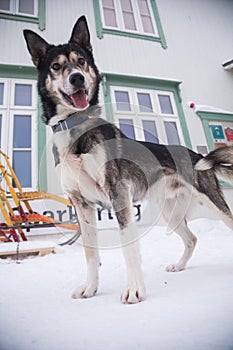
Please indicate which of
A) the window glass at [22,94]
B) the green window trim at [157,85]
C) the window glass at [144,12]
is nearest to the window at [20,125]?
the window glass at [22,94]

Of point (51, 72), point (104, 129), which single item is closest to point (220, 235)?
point (104, 129)

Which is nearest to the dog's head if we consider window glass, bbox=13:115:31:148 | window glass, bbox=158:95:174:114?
window glass, bbox=13:115:31:148

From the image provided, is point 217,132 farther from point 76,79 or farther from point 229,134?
point 76,79

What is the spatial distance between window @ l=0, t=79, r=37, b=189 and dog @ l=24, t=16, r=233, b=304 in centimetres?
9

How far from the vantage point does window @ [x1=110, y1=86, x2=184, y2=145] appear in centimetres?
52

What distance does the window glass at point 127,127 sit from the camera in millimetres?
517

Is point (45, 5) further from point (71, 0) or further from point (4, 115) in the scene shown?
point (4, 115)

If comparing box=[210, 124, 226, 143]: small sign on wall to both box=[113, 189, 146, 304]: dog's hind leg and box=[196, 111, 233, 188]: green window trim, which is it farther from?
box=[113, 189, 146, 304]: dog's hind leg

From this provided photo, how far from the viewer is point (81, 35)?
1.96 feet

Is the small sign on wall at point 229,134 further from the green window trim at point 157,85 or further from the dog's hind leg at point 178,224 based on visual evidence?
the dog's hind leg at point 178,224

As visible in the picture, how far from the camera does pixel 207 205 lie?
625 mm

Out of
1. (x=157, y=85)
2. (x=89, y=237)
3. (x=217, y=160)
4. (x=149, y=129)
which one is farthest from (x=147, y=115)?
(x=89, y=237)

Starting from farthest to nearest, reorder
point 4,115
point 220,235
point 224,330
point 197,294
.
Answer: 1. point 220,235
2. point 4,115
3. point 197,294
4. point 224,330

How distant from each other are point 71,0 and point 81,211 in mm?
552
